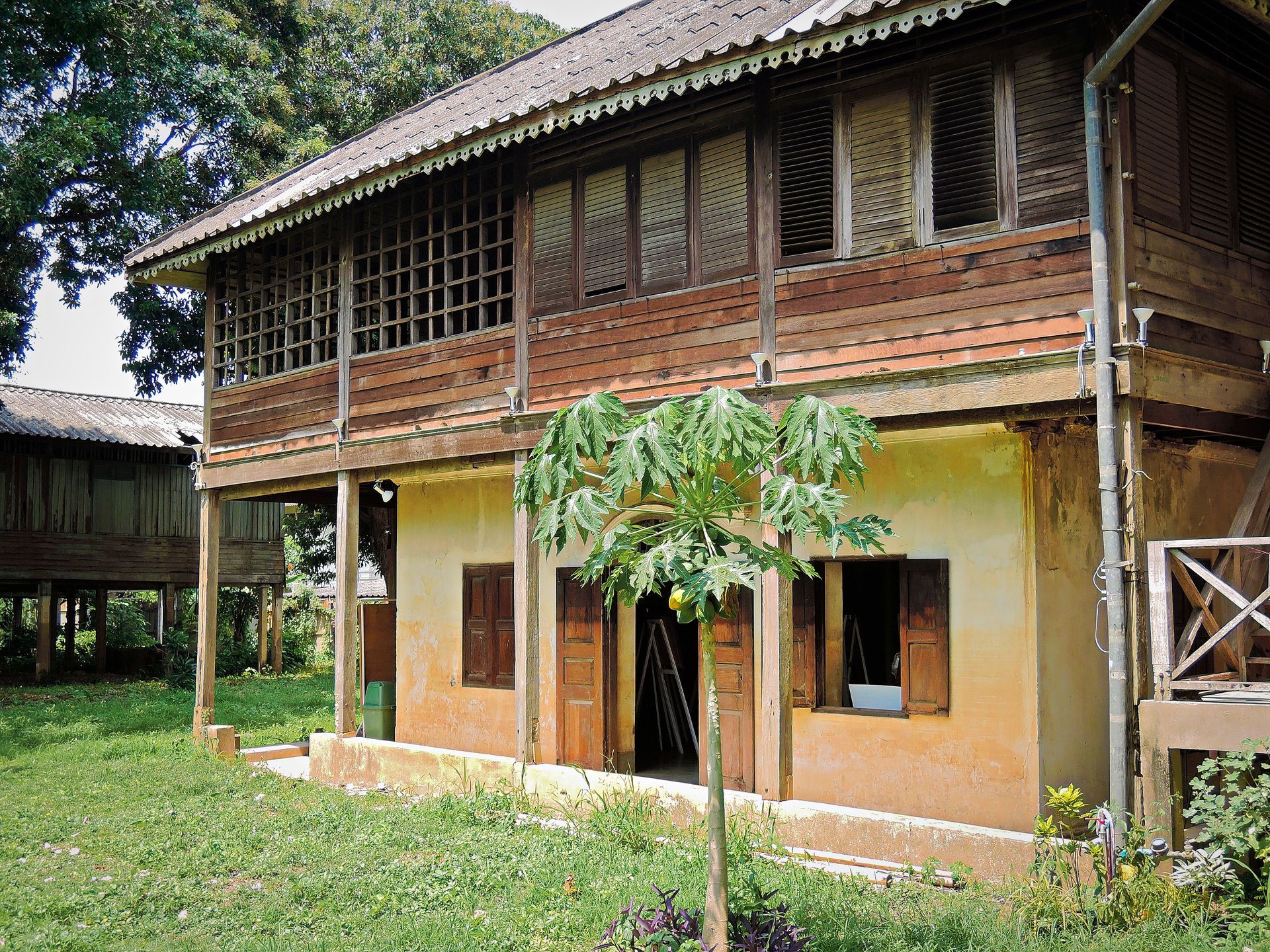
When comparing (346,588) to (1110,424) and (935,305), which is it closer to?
(935,305)

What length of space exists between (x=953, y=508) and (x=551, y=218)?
4211mm

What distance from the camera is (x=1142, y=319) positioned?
6.62m

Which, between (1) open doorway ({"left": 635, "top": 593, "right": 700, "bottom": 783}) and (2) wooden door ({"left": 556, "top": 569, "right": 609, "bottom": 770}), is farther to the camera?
(1) open doorway ({"left": 635, "top": 593, "right": 700, "bottom": 783})

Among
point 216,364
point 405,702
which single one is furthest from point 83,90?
point 405,702

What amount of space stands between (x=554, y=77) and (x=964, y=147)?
14.8 feet

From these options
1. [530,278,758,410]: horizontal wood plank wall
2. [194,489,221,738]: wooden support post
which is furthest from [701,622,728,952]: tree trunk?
[194,489,221,738]: wooden support post

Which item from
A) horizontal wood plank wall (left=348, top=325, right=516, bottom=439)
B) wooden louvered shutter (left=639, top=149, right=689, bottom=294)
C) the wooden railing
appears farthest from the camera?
horizontal wood plank wall (left=348, top=325, right=516, bottom=439)

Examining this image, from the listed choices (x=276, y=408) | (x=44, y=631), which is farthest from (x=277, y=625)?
(x=276, y=408)

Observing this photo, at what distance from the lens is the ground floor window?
38.4 ft

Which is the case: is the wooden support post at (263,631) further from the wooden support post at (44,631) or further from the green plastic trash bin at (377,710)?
the green plastic trash bin at (377,710)

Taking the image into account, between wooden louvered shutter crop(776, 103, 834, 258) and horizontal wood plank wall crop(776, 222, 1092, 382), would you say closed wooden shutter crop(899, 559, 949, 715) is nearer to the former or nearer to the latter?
horizontal wood plank wall crop(776, 222, 1092, 382)

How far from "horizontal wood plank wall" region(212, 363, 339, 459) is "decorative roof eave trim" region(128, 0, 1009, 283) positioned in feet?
4.92

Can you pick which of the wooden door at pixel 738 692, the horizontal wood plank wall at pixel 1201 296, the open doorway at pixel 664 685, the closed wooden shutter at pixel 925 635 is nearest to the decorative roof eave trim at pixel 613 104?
the horizontal wood plank wall at pixel 1201 296

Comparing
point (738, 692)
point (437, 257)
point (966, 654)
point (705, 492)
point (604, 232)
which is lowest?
point (738, 692)
